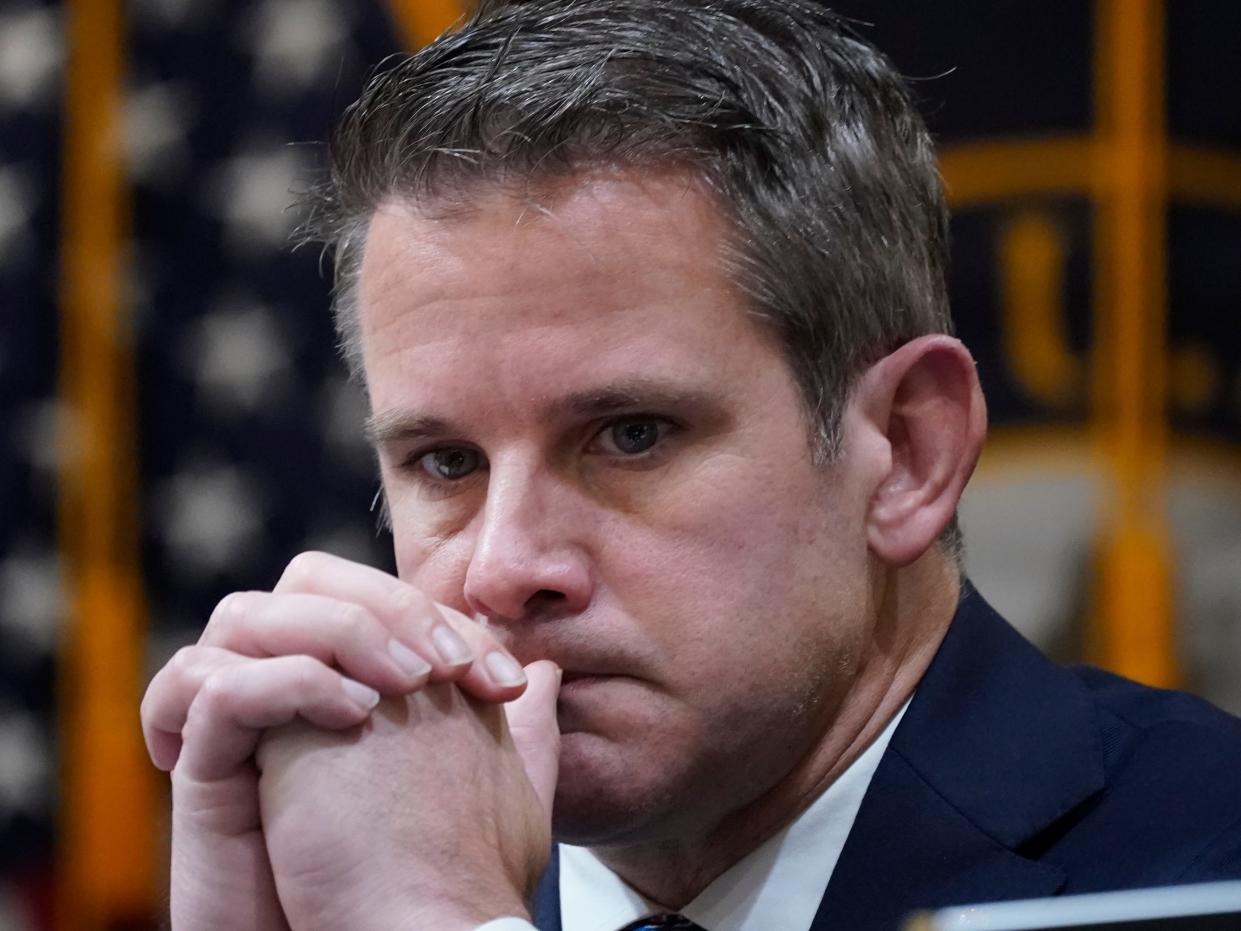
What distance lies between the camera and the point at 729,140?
1909 mm

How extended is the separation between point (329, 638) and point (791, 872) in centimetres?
71

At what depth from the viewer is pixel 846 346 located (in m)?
1.96

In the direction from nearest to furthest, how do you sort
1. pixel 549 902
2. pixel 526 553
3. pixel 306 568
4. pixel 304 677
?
pixel 304 677, pixel 306 568, pixel 526 553, pixel 549 902

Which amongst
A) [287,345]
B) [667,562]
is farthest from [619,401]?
[287,345]

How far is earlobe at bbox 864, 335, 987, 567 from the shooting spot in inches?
77.5

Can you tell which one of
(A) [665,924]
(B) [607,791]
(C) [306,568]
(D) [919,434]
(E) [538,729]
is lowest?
(A) [665,924]

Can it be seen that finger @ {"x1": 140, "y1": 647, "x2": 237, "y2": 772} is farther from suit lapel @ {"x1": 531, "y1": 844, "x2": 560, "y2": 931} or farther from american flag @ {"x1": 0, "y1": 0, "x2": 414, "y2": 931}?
american flag @ {"x1": 0, "y1": 0, "x2": 414, "y2": 931}

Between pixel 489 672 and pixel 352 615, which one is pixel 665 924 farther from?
pixel 352 615

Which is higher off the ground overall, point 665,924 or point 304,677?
point 304,677

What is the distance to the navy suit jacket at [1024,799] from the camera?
1.84 m

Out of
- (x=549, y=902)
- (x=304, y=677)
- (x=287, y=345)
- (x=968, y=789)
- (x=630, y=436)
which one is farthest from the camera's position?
(x=287, y=345)

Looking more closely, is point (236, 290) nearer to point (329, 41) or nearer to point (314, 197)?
point (329, 41)

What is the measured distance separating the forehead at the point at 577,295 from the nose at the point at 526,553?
0.36 ft

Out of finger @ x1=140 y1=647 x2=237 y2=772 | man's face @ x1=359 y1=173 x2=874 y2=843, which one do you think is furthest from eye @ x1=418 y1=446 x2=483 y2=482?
finger @ x1=140 y1=647 x2=237 y2=772
